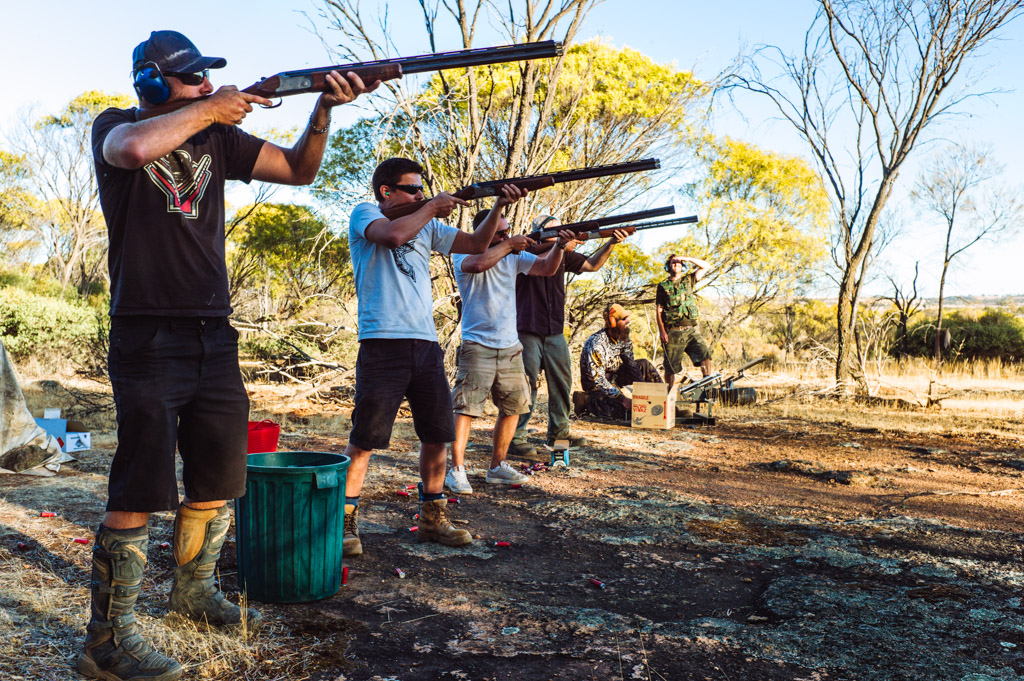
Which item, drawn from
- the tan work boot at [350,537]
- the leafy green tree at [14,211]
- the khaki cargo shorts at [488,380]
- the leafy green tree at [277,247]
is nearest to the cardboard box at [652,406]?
the khaki cargo shorts at [488,380]

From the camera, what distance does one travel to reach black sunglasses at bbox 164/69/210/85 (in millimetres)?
2604

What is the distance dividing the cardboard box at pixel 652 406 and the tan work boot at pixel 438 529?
524 centimetres

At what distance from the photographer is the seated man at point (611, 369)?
9812 millimetres

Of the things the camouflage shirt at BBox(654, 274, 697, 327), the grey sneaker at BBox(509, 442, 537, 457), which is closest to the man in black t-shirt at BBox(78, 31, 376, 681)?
the grey sneaker at BBox(509, 442, 537, 457)

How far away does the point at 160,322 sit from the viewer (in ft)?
8.36

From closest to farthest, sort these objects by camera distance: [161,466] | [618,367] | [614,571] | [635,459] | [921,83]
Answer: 1. [161,466]
2. [614,571]
3. [635,459]
4. [618,367]
5. [921,83]

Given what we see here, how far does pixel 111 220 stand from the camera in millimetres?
2553

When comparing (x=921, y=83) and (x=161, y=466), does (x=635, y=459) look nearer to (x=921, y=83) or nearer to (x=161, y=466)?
(x=161, y=466)

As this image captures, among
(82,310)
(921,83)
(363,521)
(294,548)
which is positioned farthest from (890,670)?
(82,310)

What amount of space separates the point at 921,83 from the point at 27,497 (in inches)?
549

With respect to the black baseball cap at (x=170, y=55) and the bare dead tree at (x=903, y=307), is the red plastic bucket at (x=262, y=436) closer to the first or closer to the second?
the black baseball cap at (x=170, y=55)

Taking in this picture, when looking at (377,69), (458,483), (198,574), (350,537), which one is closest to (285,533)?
(198,574)

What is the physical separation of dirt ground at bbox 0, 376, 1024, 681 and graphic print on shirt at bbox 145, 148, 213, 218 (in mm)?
1548

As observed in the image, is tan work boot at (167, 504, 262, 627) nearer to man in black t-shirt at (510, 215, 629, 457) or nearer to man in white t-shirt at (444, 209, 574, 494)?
man in white t-shirt at (444, 209, 574, 494)
